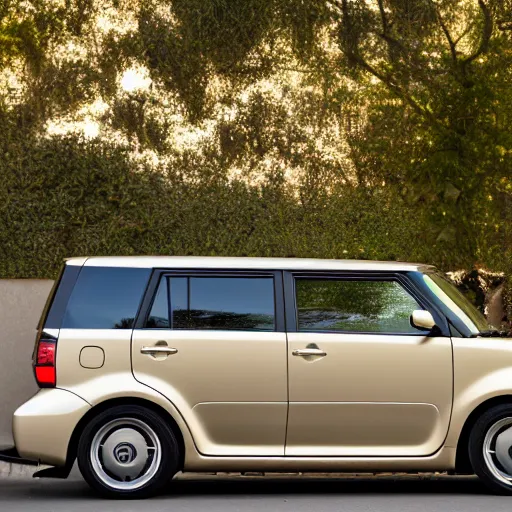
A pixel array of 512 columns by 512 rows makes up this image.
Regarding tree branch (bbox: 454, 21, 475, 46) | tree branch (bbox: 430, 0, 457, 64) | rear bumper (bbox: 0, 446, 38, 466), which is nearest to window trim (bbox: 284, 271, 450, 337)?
rear bumper (bbox: 0, 446, 38, 466)

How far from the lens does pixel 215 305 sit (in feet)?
29.1

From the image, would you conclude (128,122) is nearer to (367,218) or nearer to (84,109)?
(84,109)

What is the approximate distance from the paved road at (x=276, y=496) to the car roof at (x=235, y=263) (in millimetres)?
1722

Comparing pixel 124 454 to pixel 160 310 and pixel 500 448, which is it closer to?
pixel 160 310

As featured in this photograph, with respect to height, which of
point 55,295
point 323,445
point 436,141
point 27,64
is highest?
point 27,64

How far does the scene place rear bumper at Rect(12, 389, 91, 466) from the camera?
8523mm

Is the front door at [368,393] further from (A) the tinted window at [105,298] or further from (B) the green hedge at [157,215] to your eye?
(B) the green hedge at [157,215]

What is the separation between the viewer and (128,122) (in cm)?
1245

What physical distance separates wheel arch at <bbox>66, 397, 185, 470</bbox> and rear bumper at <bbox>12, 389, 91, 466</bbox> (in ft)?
0.22

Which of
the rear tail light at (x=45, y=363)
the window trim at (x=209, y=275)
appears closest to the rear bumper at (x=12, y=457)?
the rear tail light at (x=45, y=363)

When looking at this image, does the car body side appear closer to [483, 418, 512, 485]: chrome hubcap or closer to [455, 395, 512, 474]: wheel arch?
[455, 395, 512, 474]: wheel arch

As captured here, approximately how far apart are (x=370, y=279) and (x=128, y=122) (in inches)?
173

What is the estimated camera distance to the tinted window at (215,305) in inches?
347

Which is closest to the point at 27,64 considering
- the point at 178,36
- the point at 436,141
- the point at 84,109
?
the point at 84,109
